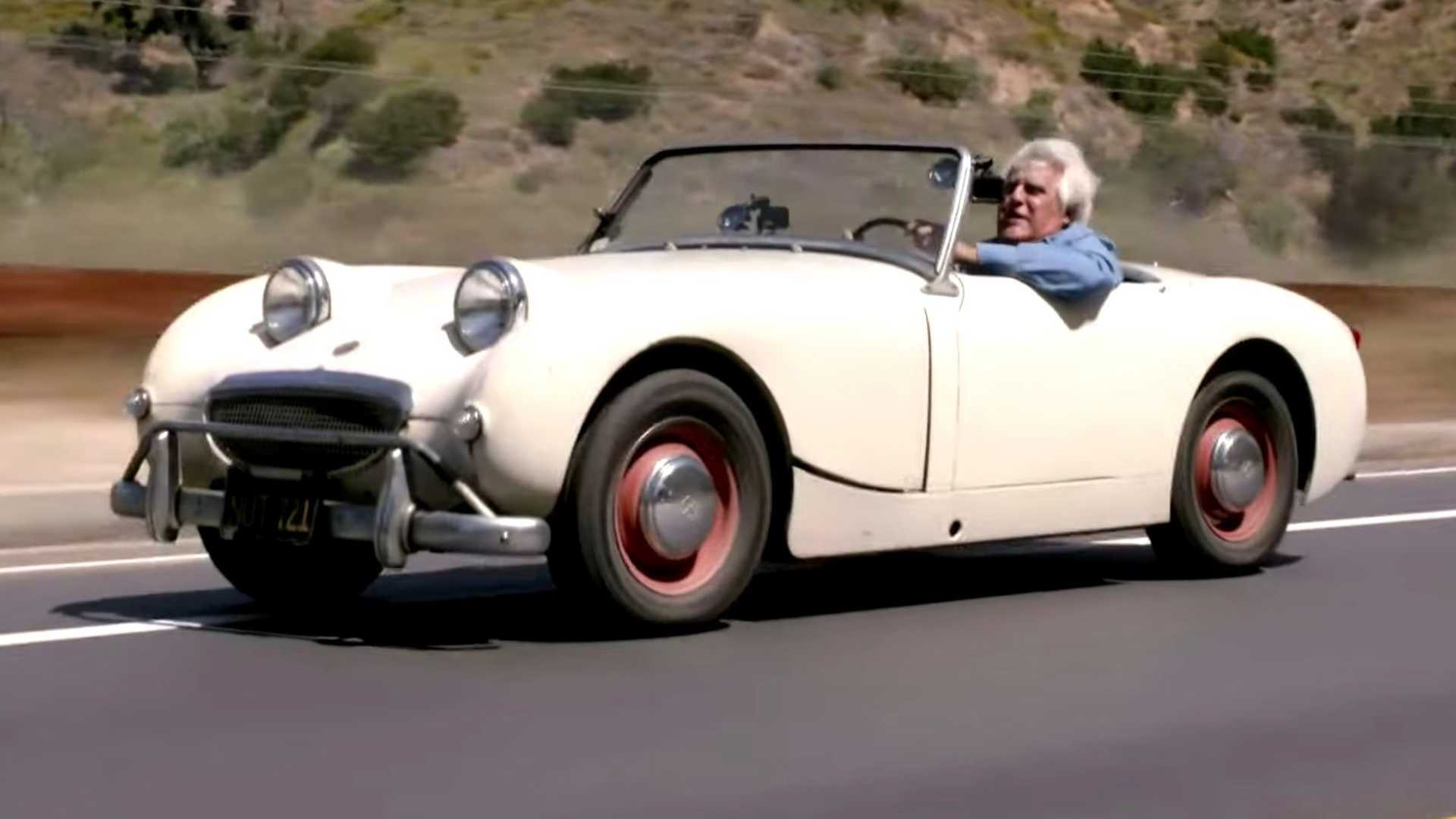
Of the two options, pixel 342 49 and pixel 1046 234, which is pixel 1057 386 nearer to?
pixel 1046 234

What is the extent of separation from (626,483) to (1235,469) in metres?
2.64

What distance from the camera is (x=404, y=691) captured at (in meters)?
7.09

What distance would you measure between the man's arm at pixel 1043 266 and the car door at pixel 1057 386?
41 millimetres

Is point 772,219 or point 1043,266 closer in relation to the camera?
point 1043,266

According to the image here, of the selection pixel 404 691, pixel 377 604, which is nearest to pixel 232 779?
pixel 404 691

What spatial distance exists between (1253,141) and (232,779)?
25559 millimetres

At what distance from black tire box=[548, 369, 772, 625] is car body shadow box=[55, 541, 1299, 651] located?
12 cm

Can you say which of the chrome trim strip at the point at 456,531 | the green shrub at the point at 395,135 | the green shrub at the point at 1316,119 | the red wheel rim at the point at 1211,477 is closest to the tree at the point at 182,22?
the green shrub at the point at 395,135

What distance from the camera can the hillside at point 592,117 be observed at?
22.5 metres

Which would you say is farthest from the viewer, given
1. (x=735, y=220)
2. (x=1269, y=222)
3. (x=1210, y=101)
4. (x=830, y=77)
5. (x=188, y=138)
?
(x=1210, y=101)

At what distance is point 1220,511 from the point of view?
31.5 ft

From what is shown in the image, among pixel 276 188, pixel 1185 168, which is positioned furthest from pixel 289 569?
pixel 1185 168

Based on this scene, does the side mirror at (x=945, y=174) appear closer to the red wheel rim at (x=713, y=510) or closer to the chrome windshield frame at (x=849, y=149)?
the chrome windshield frame at (x=849, y=149)

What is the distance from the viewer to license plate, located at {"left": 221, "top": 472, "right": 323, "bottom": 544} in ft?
25.1
